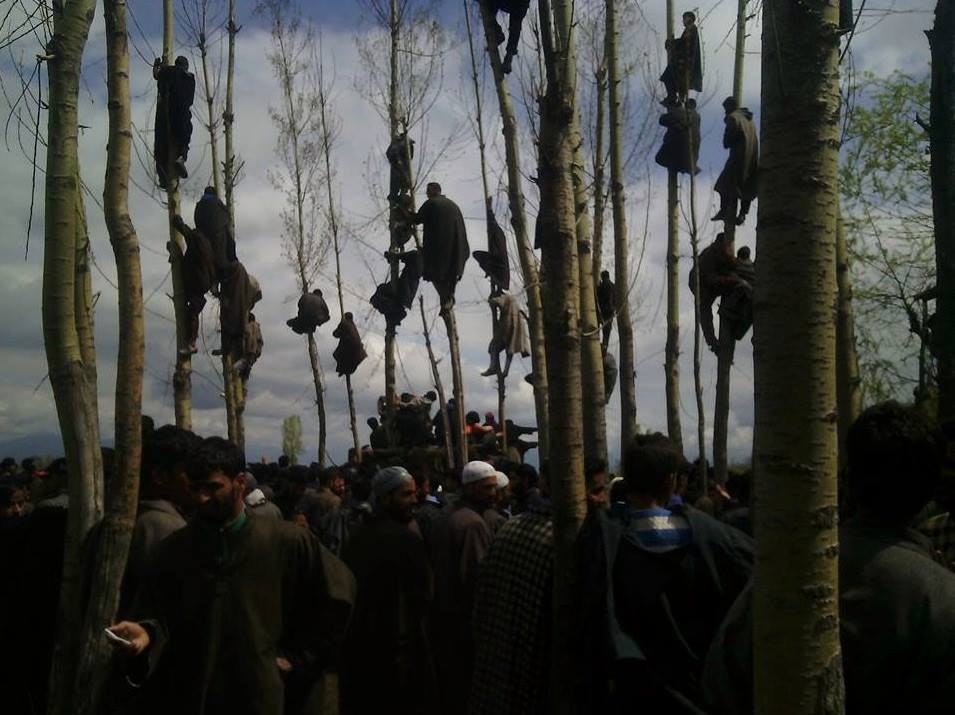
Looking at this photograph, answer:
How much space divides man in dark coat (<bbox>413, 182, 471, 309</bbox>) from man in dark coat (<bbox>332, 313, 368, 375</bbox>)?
563 cm

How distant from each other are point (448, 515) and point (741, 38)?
7.60 m

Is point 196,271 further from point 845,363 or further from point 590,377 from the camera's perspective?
point 845,363

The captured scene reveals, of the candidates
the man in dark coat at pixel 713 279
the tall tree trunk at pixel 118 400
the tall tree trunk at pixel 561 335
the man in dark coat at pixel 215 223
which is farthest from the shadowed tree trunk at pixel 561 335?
the man in dark coat at pixel 215 223

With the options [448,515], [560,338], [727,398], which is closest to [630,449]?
[560,338]

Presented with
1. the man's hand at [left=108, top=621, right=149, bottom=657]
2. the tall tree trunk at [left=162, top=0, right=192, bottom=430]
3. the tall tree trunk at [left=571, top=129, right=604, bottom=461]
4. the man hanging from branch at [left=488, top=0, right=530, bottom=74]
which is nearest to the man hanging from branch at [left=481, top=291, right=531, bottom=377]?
the tall tree trunk at [left=162, top=0, right=192, bottom=430]

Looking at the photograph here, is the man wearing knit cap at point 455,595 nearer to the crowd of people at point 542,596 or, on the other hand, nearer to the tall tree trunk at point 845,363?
the crowd of people at point 542,596

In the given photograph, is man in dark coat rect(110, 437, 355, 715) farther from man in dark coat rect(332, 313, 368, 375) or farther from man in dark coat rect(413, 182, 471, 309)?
man in dark coat rect(332, 313, 368, 375)

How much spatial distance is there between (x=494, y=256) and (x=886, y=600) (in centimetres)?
→ 1361

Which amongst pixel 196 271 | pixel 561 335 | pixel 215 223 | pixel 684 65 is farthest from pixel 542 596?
pixel 215 223

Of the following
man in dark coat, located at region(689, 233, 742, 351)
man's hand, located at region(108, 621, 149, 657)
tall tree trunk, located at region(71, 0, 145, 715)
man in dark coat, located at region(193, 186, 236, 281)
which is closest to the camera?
man's hand, located at region(108, 621, 149, 657)

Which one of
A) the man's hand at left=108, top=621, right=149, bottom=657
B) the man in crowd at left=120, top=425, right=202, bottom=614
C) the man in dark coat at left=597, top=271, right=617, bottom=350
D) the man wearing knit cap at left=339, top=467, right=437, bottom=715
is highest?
the man in dark coat at left=597, top=271, right=617, bottom=350

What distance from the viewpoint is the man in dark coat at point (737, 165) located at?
13.4 metres

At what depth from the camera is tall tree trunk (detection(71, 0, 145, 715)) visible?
4.45m

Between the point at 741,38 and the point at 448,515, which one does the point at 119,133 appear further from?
the point at 741,38
